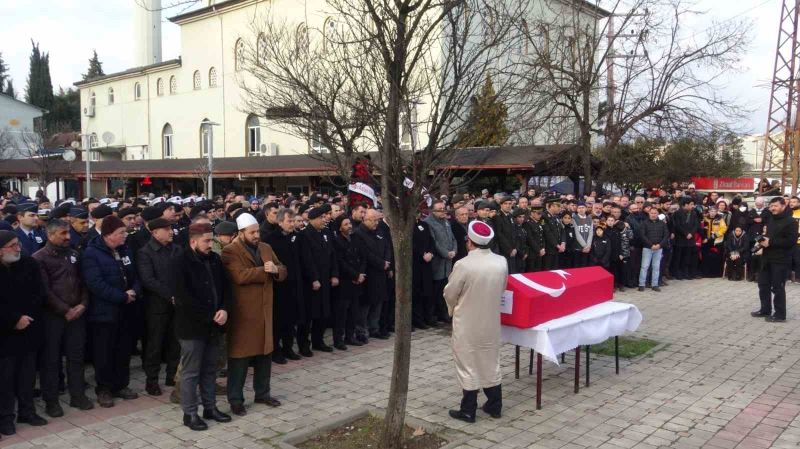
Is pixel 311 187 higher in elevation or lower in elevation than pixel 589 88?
lower

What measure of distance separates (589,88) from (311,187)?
15650mm

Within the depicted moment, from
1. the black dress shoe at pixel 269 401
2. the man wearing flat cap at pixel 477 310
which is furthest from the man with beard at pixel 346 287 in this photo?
the man wearing flat cap at pixel 477 310

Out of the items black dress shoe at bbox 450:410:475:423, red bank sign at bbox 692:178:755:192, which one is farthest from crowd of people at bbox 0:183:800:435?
red bank sign at bbox 692:178:755:192

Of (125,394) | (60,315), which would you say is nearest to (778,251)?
(125,394)

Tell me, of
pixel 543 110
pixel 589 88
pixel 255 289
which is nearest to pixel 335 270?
pixel 255 289

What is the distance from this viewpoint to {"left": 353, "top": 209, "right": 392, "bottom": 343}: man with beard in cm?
902

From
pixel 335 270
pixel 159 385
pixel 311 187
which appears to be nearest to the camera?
pixel 159 385

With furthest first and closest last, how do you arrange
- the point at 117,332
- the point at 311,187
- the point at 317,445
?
1. the point at 311,187
2. the point at 117,332
3. the point at 317,445

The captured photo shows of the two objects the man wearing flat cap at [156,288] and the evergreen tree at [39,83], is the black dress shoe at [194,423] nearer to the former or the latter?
the man wearing flat cap at [156,288]

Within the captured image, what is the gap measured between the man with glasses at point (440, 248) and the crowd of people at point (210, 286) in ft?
0.07

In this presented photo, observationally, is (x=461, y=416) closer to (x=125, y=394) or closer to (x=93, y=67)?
(x=125, y=394)

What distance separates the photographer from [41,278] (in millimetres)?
5832

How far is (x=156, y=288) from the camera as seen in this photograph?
6516 mm

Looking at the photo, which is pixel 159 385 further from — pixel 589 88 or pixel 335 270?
pixel 589 88
